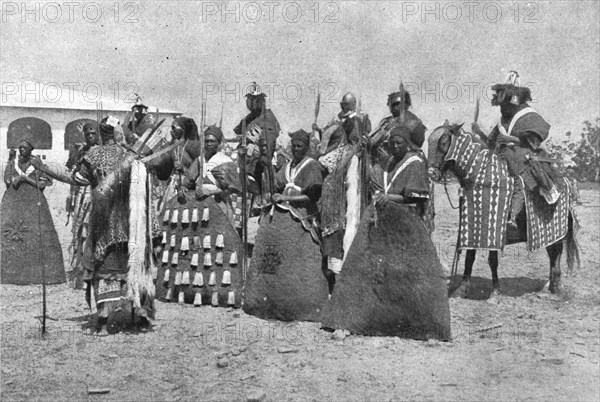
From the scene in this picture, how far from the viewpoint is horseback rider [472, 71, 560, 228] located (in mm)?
8812

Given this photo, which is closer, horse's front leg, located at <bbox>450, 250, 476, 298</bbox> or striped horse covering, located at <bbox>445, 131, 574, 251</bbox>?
striped horse covering, located at <bbox>445, 131, 574, 251</bbox>

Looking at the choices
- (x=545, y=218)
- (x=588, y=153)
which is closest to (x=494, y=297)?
(x=545, y=218)

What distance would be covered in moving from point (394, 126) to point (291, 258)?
6.01ft

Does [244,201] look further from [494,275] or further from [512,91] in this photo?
[512,91]

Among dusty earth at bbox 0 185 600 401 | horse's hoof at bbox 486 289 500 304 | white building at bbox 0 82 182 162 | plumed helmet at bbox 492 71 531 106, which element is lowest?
dusty earth at bbox 0 185 600 401

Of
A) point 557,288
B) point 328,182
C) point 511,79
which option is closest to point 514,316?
point 557,288

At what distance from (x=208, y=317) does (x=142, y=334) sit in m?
1.05

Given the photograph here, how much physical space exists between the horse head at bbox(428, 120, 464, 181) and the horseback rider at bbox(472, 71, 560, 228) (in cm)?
72

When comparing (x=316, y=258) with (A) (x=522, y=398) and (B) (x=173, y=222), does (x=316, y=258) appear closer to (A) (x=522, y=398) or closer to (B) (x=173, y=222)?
(B) (x=173, y=222)

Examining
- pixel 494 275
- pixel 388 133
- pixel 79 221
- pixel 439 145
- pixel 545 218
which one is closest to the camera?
pixel 388 133

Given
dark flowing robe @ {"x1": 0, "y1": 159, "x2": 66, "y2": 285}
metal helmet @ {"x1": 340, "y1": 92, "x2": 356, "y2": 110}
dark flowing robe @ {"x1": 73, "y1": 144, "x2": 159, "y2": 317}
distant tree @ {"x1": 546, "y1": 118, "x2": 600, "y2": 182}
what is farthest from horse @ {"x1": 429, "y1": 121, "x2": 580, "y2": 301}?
distant tree @ {"x1": 546, "y1": 118, "x2": 600, "y2": 182}

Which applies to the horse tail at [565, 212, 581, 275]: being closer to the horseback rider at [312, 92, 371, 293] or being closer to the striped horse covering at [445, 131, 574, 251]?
the striped horse covering at [445, 131, 574, 251]

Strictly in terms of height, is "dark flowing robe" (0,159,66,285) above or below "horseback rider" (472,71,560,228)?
below

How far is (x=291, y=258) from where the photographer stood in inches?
293
